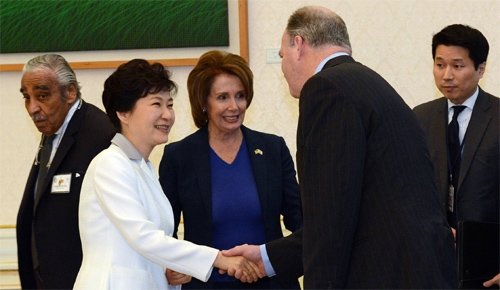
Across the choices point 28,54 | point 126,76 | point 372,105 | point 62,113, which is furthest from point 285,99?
point 372,105

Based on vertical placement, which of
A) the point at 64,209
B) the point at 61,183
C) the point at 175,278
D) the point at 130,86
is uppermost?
the point at 130,86

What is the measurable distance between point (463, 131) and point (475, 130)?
91 millimetres

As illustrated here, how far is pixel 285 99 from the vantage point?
6.18 m

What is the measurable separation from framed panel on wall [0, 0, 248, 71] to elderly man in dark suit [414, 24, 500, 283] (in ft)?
6.72

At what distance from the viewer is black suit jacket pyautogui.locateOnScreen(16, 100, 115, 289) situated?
12.7ft

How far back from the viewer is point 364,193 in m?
2.65

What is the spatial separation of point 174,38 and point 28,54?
3.58 feet

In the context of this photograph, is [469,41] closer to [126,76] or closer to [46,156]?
[126,76]

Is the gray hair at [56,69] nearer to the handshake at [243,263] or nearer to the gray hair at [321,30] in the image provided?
the handshake at [243,263]

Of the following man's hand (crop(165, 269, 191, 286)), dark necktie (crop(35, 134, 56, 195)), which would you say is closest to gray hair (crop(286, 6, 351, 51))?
man's hand (crop(165, 269, 191, 286))

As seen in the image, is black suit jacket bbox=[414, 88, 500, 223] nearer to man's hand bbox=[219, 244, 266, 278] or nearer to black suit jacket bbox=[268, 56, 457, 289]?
man's hand bbox=[219, 244, 266, 278]

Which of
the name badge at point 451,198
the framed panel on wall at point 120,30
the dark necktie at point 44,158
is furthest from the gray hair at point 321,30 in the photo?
the framed panel on wall at point 120,30

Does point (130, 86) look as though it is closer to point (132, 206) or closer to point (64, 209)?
point (132, 206)

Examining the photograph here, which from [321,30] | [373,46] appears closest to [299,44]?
[321,30]
